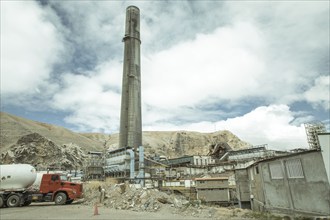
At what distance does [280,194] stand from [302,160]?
3496 mm

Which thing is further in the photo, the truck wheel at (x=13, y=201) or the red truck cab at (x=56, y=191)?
the red truck cab at (x=56, y=191)

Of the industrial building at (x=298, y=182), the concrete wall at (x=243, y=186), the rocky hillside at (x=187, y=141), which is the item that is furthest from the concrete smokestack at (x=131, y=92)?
the rocky hillside at (x=187, y=141)

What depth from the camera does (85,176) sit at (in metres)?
51.0

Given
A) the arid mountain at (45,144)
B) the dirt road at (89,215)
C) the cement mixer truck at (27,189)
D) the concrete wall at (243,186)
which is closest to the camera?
the dirt road at (89,215)

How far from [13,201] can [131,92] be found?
3793cm

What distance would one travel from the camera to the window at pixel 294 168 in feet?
47.4

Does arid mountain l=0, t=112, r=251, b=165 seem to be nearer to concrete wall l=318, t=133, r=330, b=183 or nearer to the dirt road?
the dirt road

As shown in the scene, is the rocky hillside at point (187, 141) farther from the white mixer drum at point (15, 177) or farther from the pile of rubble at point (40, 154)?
the white mixer drum at point (15, 177)

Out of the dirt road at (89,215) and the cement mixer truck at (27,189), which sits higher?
the cement mixer truck at (27,189)

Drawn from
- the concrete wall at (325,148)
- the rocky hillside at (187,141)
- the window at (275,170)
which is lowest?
the window at (275,170)

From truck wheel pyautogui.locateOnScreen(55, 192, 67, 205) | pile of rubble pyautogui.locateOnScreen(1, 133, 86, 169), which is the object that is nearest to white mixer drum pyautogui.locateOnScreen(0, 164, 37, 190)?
truck wheel pyautogui.locateOnScreen(55, 192, 67, 205)

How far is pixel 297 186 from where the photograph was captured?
14.6m

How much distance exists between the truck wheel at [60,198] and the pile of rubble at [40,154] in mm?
45643

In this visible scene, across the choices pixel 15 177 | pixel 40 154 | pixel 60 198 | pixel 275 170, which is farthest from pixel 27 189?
pixel 40 154
